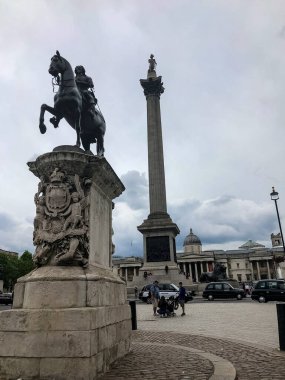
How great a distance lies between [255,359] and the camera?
7457 millimetres

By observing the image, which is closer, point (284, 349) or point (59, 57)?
point (59, 57)

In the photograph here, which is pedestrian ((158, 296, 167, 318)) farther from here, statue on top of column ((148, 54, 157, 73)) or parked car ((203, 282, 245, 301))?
statue on top of column ((148, 54, 157, 73))

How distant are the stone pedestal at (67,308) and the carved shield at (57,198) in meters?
0.03

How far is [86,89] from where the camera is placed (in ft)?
29.3

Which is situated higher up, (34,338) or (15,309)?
(15,309)

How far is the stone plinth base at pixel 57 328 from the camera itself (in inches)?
212

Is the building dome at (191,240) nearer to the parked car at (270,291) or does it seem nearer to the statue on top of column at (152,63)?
the statue on top of column at (152,63)

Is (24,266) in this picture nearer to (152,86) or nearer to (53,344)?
(152,86)

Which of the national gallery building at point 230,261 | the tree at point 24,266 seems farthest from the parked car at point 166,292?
the national gallery building at point 230,261

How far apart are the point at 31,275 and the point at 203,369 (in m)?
3.23

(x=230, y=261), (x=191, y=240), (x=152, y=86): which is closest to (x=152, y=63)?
(x=152, y=86)

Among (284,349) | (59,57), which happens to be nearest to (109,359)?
(284,349)

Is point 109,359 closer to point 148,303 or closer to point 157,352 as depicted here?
point 157,352

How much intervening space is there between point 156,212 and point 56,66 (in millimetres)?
37484
